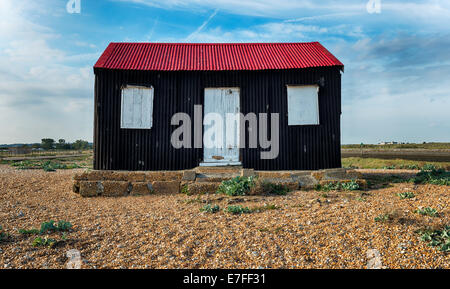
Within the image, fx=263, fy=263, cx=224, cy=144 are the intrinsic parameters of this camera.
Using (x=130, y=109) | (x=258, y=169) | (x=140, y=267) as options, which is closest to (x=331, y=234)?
(x=140, y=267)

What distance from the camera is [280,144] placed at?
10859mm

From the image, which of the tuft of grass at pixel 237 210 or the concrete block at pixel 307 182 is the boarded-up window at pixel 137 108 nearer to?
the tuft of grass at pixel 237 210

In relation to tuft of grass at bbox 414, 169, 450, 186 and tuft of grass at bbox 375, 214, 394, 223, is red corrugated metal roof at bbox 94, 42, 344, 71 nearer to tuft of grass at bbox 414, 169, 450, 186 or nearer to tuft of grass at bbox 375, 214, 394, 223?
tuft of grass at bbox 414, 169, 450, 186

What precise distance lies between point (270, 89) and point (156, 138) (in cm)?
515

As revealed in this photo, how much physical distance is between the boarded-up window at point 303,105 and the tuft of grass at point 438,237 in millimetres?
6416

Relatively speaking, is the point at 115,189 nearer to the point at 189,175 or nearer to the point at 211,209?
the point at 189,175

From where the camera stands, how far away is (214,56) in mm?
12000

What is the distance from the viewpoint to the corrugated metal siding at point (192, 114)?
35.1 ft

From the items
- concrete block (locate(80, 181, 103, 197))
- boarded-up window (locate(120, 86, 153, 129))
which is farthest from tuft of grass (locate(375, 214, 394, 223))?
concrete block (locate(80, 181, 103, 197))

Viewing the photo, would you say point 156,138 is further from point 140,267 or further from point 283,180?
point 140,267

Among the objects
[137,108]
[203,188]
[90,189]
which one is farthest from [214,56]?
[90,189]

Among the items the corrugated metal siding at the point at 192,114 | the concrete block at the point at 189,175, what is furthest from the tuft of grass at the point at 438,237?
the concrete block at the point at 189,175

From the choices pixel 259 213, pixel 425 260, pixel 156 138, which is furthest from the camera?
pixel 156 138

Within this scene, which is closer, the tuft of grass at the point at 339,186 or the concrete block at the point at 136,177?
the tuft of grass at the point at 339,186
